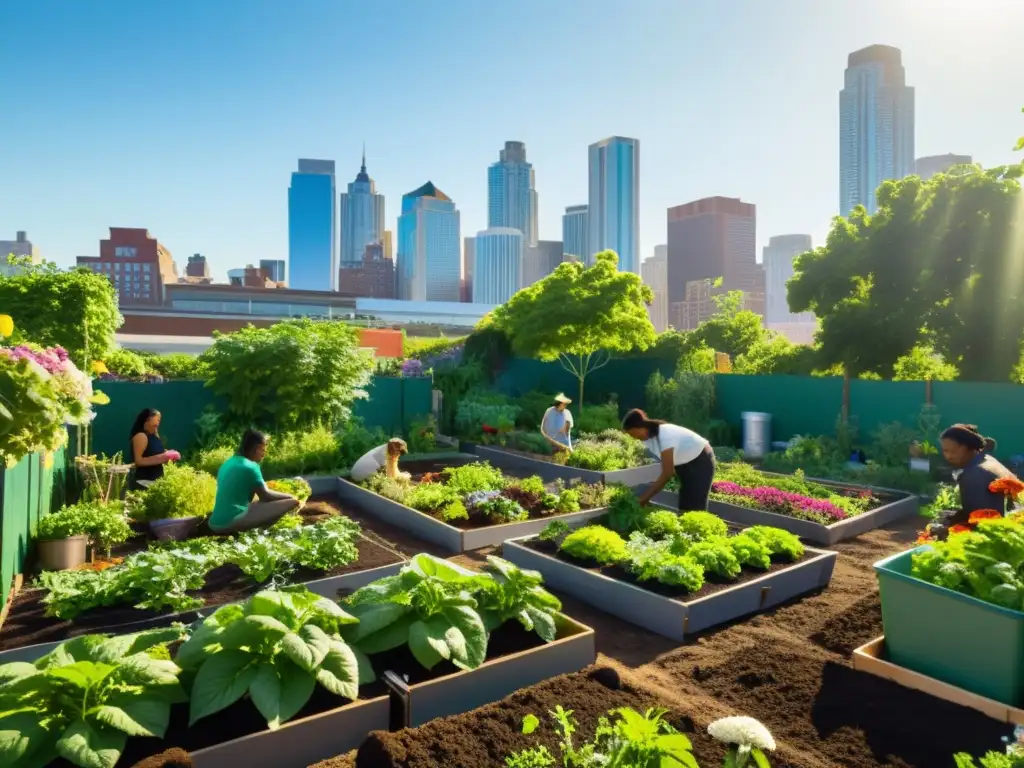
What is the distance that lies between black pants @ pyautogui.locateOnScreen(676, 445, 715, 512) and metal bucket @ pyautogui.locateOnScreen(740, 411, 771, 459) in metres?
6.88

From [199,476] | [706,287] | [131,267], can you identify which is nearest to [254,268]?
[131,267]

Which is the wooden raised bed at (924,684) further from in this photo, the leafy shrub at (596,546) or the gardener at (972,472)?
the leafy shrub at (596,546)

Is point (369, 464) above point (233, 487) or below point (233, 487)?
below

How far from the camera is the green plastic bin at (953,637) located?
3.24 metres

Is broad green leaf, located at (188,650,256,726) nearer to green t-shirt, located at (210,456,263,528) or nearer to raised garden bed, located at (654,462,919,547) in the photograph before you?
green t-shirt, located at (210,456,263,528)

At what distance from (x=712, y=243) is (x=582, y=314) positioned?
10066cm

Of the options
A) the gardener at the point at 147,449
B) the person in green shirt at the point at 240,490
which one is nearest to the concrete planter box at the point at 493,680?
the person in green shirt at the point at 240,490

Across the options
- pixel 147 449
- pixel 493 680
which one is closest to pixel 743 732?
pixel 493 680

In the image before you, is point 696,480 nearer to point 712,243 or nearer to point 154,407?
point 154,407

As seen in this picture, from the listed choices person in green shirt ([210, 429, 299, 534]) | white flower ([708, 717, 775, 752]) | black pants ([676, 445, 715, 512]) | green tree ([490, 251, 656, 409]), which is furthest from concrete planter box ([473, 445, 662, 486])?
white flower ([708, 717, 775, 752])

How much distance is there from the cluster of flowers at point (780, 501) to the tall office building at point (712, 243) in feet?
328

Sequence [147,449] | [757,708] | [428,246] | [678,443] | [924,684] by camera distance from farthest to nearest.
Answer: [428,246] → [147,449] → [678,443] → [924,684] → [757,708]

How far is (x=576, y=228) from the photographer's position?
491ft

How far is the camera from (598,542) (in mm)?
5684
